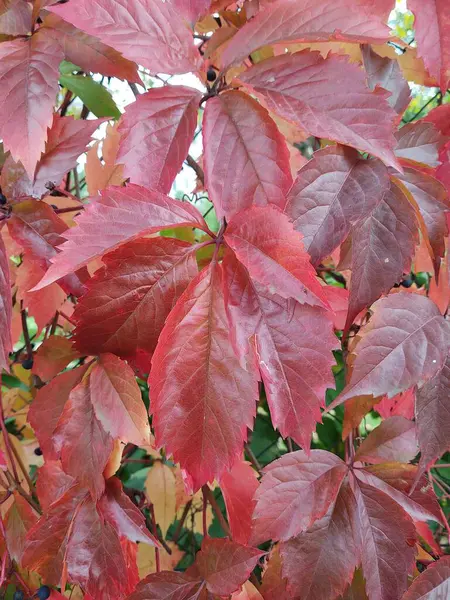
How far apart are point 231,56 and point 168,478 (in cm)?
73

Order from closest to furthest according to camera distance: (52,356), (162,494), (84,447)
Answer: (84,447) < (52,356) < (162,494)

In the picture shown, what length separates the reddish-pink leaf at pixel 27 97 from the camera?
1.46 feet

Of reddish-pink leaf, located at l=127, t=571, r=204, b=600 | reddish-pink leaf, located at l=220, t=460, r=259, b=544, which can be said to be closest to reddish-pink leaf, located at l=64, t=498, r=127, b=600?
reddish-pink leaf, located at l=127, t=571, r=204, b=600

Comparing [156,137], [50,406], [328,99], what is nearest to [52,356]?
[50,406]

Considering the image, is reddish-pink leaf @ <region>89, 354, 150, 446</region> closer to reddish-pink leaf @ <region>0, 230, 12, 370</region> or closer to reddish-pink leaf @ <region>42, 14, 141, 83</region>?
reddish-pink leaf @ <region>0, 230, 12, 370</region>

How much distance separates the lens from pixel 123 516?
1.75ft

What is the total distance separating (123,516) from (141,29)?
437 mm

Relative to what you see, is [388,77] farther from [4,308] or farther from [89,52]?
[4,308]

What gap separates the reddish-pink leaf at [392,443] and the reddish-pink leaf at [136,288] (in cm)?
32

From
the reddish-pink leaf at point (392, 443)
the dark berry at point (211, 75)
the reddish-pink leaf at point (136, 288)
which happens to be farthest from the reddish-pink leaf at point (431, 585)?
the dark berry at point (211, 75)

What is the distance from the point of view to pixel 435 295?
517 millimetres

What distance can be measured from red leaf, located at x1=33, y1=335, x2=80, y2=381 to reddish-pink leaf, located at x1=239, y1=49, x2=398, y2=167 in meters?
0.34

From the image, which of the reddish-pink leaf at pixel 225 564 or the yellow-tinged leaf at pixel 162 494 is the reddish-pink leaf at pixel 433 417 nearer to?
the reddish-pink leaf at pixel 225 564

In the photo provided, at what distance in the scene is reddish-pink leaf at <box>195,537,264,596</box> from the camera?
540mm
